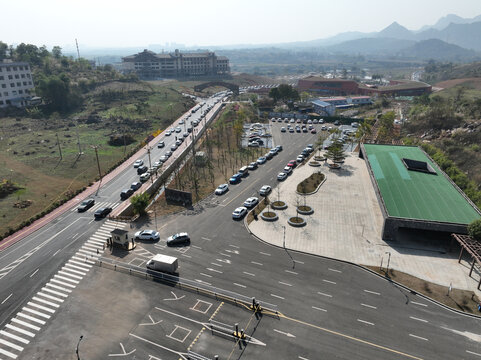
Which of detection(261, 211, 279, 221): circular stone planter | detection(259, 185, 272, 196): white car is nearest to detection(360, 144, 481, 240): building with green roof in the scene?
detection(261, 211, 279, 221): circular stone planter

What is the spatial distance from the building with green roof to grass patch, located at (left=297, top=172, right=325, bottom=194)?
12.1m

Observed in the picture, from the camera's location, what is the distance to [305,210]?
62812 millimetres

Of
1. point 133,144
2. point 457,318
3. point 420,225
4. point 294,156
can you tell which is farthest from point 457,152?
point 133,144

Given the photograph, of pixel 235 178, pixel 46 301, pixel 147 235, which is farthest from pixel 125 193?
pixel 46 301

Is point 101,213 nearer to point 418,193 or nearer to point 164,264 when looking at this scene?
point 164,264

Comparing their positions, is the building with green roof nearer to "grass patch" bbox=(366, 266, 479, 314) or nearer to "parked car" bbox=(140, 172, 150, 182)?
"grass patch" bbox=(366, 266, 479, 314)

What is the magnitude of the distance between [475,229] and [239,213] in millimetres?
37415

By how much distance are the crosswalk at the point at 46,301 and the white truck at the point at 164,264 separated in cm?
989

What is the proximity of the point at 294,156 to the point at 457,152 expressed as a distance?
1820 inches

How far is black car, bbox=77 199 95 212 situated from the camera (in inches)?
2594

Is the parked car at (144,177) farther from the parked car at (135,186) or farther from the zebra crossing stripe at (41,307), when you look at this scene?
the zebra crossing stripe at (41,307)

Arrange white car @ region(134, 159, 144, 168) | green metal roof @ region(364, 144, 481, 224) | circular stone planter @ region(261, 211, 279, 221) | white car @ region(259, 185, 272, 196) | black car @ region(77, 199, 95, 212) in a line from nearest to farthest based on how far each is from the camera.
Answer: green metal roof @ region(364, 144, 481, 224), circular stone planter @ region(261, 211, 279, 221), black car @ region(77, 199, 95, 212), white car @ region(259, 185, 272, 196), white car @ region(134, 159, 144, 168)

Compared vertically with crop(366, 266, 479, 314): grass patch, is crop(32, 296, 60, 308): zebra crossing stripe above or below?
below

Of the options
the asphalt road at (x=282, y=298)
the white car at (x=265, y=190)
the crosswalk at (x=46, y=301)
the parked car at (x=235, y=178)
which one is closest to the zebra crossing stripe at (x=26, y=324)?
the crosswalk at (x=46, y=301)
